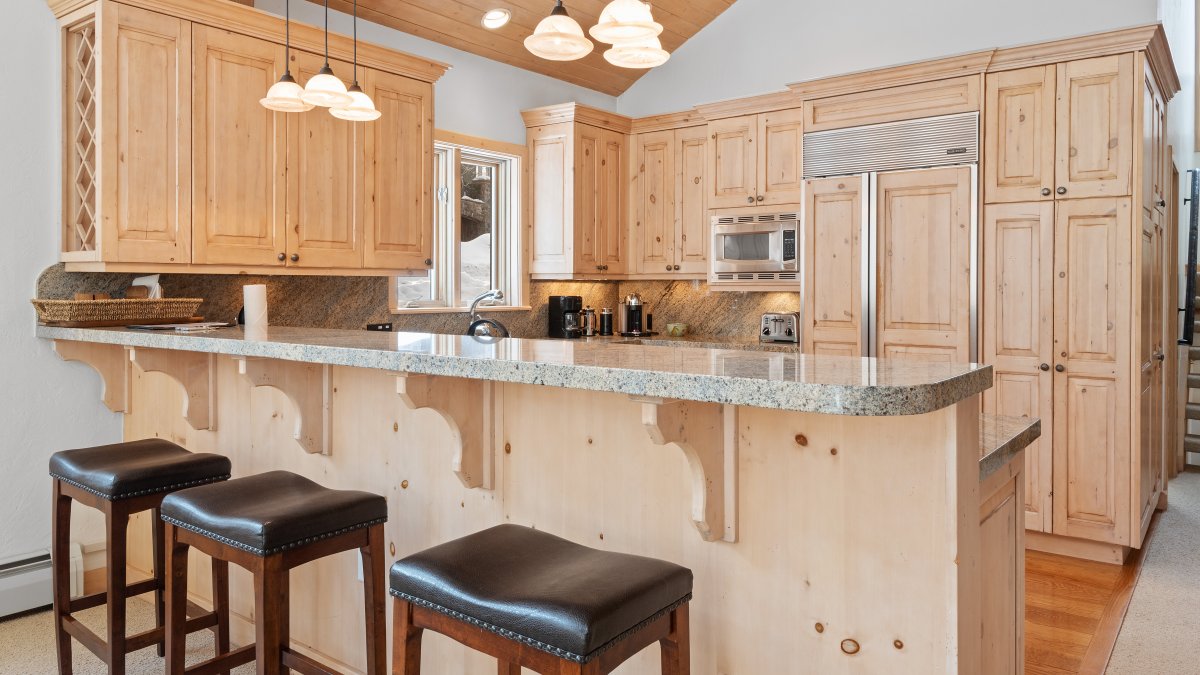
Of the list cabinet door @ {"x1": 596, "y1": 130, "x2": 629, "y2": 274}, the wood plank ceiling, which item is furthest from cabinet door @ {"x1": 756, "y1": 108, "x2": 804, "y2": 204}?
cabinet door @ {"x1": 596, "y1": 130, "x2": 629, "y2": 274}

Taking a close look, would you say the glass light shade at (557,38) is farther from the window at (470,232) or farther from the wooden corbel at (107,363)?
the window at (470,232)

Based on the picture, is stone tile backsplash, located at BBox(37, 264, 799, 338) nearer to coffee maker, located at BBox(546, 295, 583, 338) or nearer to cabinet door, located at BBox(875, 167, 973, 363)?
coffee maker, located at BBox(546, 295, 583, 338)

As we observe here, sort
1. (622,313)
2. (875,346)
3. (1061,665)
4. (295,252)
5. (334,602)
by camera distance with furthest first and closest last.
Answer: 1. (622,313)
2. (875,346)
3. (295,252)
4. (1061,665)
5. (334,602)

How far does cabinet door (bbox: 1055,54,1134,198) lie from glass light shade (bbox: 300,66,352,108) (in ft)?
10.8

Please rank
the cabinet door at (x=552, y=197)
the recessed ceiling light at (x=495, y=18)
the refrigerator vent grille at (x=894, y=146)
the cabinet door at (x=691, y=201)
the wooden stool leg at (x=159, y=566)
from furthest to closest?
1. the cabinet door at (x=691, y=201)
2. the cabinet door at (x=552, y=197)
3. the recessed ceiling light at (x=495, y=18)
4. the refrigerator vent grille at (x=894, y=146)
5. the wooden stool leg at (x=159, y=566)

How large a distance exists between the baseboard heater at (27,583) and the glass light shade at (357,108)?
2067 millimetres

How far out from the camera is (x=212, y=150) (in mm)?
3105

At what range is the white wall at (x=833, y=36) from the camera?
14.1ft

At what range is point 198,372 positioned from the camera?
2.82m

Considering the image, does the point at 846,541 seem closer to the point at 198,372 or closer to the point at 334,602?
the point at 334,602

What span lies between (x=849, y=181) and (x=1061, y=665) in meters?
2.59

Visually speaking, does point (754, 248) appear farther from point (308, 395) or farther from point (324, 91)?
point (308, 395)

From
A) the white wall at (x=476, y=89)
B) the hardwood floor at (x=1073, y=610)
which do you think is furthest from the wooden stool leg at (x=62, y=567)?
the hardwood floor at (x=1073, y=610)

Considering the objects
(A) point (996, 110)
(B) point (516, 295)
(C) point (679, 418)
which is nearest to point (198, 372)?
(C) point (679, 418)
